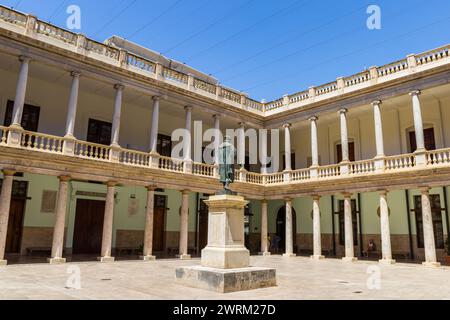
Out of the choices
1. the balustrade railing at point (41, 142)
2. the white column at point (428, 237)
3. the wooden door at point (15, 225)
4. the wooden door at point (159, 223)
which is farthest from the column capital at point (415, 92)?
the wooden door at point (15, 225)

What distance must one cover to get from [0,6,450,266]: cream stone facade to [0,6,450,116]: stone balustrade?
0.06m

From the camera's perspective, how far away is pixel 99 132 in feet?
60.5

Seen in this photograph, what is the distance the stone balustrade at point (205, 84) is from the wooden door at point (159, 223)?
21.8ft

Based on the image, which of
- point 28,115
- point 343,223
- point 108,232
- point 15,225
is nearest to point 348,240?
point 343,223

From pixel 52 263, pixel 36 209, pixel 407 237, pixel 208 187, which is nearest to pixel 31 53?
pixel 36 209

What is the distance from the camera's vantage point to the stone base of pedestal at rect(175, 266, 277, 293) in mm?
7467

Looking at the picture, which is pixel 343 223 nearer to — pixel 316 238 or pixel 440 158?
pixel 316 238

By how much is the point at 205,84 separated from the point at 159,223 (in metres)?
8.35

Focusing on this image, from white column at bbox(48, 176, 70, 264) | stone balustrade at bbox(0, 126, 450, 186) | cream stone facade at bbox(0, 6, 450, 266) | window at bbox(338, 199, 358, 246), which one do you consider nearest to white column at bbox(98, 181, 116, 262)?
cream stone facade at bbox(0, 6, 450, 266)

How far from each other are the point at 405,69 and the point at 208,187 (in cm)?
1123

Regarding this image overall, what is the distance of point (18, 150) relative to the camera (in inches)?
511

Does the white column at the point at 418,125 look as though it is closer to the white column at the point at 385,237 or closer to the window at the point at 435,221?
the white column at the point at 385,237
